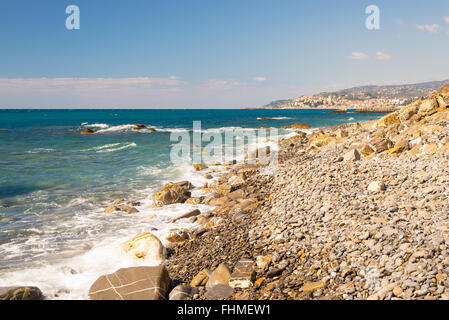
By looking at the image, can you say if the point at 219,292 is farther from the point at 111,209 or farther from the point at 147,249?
the point at 111,209

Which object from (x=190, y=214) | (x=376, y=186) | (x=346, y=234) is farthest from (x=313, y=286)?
(x=190, y=214)

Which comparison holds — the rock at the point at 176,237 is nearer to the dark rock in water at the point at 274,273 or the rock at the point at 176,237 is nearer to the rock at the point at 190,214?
the rock at the point at 190,214

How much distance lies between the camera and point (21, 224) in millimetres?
9617

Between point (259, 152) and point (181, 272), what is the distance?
14.6 metres

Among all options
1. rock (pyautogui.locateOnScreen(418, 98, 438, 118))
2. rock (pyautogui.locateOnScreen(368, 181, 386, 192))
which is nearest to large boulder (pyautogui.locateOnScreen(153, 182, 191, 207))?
rock (pyautogui.locateOnScreen(368, 181, 386, 192))

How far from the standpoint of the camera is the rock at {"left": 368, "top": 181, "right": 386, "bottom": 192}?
22.6 feet

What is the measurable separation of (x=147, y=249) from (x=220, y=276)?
257 centimetres

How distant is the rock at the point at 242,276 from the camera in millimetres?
5014

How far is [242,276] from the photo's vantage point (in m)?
5.10

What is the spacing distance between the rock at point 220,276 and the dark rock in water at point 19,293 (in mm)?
3322

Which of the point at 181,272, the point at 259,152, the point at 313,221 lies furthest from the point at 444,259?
the point at 259,152

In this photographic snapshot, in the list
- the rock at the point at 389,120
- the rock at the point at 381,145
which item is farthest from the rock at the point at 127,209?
the rock at the point at 389,120

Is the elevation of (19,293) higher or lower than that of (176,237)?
lower

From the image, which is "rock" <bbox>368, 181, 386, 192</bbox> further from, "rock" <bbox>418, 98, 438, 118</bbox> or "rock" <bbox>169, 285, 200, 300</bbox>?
"rock" <bbox>418, 98, 438, 118</bbox>
